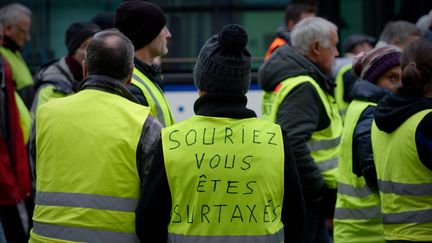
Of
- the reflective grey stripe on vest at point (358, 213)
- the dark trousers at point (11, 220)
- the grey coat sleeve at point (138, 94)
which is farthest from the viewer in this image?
the dark trousers at point (11, 220)

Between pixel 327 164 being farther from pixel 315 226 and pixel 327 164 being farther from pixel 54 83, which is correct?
pixel 54 83

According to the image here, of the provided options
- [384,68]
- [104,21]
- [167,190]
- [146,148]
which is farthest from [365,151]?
[104,21]

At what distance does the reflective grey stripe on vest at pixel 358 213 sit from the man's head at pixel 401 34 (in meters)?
3.14

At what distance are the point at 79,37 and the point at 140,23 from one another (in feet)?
7.05

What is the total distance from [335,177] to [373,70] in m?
1.08

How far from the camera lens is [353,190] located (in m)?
5.56

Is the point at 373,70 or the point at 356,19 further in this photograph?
the point at 356,19

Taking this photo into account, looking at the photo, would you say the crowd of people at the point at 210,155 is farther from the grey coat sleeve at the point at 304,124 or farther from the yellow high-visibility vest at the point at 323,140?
the yellow high-visibility vest at the point at 323,140

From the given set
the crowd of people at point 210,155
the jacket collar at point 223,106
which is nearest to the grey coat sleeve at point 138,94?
the crowd of people at point 210,155

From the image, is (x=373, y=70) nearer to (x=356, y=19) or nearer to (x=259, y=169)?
(x=259, y=169)

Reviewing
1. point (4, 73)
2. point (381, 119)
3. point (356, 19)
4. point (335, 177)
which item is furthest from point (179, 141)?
point (356, 19)

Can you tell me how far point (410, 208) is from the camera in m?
4.70

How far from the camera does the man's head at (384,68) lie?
545cm

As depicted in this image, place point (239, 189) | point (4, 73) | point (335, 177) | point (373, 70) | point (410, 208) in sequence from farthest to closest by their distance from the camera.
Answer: point (4, 73) → point (335, 177) → point (373, 70) → point (410, 208) → point (239, 189)
